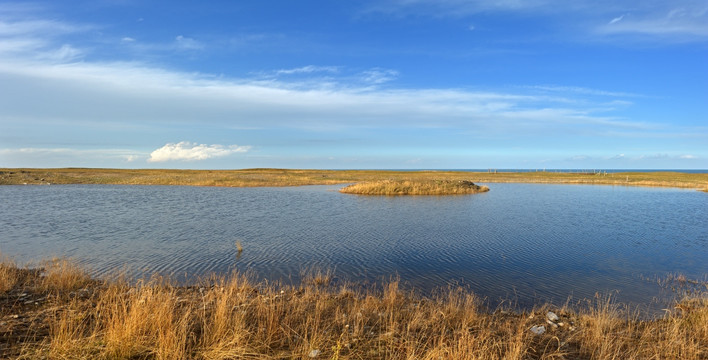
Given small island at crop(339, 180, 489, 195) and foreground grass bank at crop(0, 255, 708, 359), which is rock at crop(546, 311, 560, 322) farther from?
small island at crop(339, 180, 489, 195)

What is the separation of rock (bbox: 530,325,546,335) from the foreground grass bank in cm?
2

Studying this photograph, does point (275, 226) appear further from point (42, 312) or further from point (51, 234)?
point (42, 312)

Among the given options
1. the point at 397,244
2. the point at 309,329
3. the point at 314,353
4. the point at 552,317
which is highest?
the point at 314,353

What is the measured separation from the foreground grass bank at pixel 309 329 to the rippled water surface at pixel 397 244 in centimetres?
287

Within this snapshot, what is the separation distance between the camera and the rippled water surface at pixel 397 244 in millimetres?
13445

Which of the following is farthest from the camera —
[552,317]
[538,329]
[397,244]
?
[397,244]

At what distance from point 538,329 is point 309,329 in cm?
483

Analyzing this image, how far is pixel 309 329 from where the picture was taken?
25.0ft

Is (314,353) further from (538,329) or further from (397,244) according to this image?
(397,244)

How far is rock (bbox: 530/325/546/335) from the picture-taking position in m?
7.87

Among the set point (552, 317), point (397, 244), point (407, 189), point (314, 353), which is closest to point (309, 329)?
point (314, 353)

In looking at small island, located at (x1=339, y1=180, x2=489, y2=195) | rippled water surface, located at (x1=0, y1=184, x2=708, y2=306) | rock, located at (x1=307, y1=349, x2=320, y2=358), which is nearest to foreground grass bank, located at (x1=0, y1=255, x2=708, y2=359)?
rock, located at (x1=307, y1=349, x2=320, y2=358)

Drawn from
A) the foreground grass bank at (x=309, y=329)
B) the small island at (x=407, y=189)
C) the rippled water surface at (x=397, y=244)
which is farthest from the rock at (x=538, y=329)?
the small island at (x=407, y=189)

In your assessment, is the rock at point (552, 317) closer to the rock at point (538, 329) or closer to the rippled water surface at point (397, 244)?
the rock at point (538, 329)
